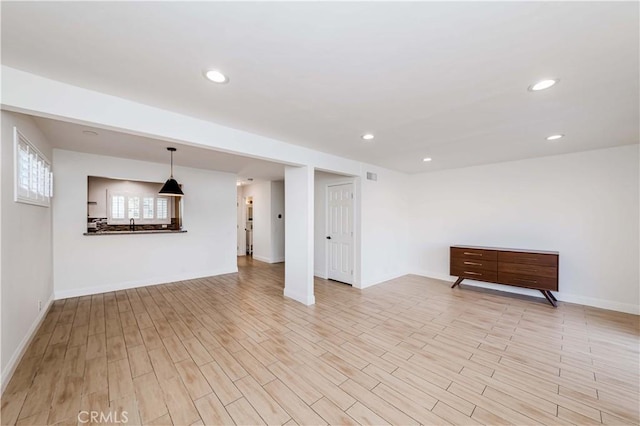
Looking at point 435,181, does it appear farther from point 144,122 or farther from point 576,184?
point 144,122

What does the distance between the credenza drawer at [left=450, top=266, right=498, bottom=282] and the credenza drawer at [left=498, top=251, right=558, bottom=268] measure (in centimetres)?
31

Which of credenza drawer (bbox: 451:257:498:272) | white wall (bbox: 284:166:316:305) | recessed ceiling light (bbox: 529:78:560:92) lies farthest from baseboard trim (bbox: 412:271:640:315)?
recessed ceiling light (bbox: 529:78:560:92)

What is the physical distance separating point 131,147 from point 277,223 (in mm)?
4386

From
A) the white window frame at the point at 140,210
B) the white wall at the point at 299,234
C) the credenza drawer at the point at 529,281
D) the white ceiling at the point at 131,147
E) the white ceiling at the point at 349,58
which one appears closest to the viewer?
the white ceiling at the point at 349,58

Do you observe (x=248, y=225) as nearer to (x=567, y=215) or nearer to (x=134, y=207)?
(x=134, y=207)

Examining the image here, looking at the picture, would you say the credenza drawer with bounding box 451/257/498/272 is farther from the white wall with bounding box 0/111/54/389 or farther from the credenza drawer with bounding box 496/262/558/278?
the white wall with bounding box 0/111/54/389

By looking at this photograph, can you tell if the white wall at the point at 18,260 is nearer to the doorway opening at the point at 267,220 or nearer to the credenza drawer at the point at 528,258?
the doorway opening at the point at 267,220

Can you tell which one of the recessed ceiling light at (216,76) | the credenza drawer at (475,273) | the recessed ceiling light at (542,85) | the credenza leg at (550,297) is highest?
the recessed ceiling light at (216,76)

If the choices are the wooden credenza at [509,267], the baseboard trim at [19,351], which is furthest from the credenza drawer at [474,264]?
the baseboard trim at [19,351]

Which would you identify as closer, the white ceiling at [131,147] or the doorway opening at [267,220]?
the white ceiling at [131,147]

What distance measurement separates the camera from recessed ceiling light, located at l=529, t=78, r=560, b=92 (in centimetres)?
204

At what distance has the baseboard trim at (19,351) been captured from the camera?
2113 mm

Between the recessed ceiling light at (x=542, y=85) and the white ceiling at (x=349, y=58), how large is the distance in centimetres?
6

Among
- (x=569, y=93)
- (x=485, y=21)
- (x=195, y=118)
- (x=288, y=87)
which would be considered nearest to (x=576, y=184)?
(x=569, y=93)
